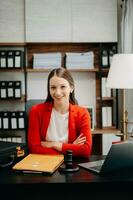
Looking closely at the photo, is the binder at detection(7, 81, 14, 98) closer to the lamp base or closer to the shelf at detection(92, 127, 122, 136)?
the shelf at detection(92, 127, 122, 136)

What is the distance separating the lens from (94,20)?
3.91 meters

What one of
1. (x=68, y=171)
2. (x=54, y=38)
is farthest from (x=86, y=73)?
(x=68, y=171)

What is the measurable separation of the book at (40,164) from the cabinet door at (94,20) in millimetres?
2424

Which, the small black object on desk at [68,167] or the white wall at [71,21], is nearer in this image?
the small black object on desk at [68,167]

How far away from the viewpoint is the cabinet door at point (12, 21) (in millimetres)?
3850

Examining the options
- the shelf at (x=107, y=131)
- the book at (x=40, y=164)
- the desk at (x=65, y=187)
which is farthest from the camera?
the shelf at (x=107, y=131)

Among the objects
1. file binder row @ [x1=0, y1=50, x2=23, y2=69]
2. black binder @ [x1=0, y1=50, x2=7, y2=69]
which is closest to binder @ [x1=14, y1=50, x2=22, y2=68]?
file binder row @ [x1=0, y1=50, x2=23, y2=69]

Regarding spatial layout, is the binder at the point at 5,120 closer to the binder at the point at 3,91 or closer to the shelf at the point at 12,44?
the binder at the point at 3,91

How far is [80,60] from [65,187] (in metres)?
2.67

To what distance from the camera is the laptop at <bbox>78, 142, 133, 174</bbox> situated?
4.79 ft

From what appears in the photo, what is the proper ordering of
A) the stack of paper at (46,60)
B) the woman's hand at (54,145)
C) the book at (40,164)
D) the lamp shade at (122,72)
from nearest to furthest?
1. the book at (40,164)
2. the woman's hand at (54,145)
3. the lamp shade at (122,72)
4. the stack of paper at (46,60)

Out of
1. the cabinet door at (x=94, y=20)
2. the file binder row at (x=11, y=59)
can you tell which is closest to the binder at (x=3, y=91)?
the file binder row at (x=11, y=59)

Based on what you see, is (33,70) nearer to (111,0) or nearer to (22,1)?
(22,1)

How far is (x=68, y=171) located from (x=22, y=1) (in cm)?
284
